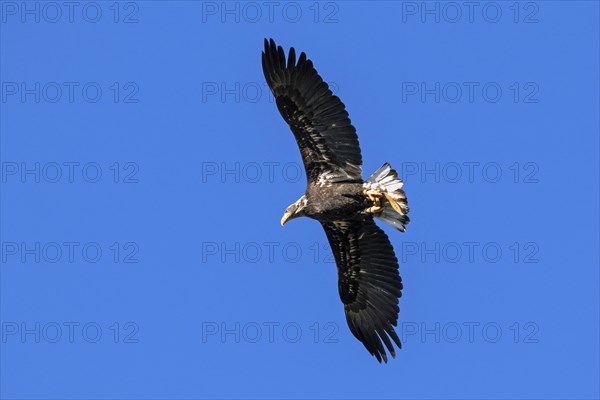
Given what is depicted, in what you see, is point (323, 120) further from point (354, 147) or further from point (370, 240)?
point (370, 240)

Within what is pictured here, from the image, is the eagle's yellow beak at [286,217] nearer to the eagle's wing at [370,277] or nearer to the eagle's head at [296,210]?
the eagle's head at [296,210]

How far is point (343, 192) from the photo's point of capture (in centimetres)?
1623

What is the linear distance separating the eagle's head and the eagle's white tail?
2.90 feet

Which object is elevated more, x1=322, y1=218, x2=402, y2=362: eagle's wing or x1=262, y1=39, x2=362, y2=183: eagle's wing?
x1=262, y1=39, x2=362, y2=183: eagle's wing

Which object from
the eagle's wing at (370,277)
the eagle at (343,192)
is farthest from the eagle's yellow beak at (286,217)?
the eagle's wing at (370,277)

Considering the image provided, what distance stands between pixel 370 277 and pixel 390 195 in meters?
1.74

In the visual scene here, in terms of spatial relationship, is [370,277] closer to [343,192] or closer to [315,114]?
[343,192]

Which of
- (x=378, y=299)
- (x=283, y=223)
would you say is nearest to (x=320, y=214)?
(x=283, y=223)

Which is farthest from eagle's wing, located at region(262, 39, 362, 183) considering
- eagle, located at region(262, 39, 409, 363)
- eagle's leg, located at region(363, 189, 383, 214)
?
eagle's leg, located at region(363, 189, 383, 214)

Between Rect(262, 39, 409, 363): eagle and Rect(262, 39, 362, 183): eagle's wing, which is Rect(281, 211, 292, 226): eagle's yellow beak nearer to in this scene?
Rect(262, 39, 409, 363): eagle

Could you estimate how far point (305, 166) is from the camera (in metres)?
16.7

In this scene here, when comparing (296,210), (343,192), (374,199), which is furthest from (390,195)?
(296,210)

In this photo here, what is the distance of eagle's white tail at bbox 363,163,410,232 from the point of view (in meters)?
15.9

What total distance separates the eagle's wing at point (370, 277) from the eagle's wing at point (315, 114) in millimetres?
867
